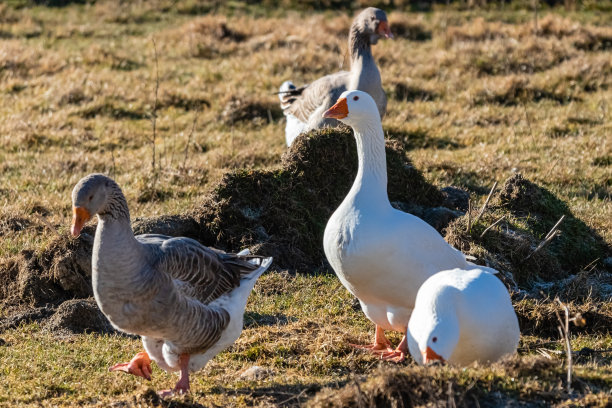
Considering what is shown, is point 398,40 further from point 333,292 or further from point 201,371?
point 201,371

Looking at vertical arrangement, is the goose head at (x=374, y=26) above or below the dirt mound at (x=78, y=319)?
above

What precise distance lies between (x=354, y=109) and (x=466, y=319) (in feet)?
6.88

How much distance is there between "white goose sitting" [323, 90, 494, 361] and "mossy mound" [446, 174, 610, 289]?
1.33 metres

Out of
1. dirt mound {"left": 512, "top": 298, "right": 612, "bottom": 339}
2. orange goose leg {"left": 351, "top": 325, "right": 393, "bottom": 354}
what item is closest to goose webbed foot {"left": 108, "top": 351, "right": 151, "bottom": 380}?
orange goose leg {"left": 351, "top": 325, "right": 393, "bottom": 354}

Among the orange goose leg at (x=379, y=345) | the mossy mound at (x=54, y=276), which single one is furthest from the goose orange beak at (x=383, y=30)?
the orange goose leg at (x=379, y=345)

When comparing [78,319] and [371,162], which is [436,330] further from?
[78,319]

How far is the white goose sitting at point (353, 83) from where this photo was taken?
36.3ft

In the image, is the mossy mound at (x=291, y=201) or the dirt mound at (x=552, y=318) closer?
the dirt mound at (x=552, y=318)

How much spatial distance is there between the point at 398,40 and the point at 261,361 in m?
12.8

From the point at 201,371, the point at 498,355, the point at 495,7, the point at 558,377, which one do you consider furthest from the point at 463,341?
the point at 495,7

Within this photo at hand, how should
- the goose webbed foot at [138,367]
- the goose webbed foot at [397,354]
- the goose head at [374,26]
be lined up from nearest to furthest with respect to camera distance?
1. the goose webbed foot at [138,367]
2. the goose webbed foot at [397,354]
3. the goose head at [374,26]

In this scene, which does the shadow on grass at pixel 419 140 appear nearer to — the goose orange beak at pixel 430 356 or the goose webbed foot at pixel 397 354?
the goose webbed foot at pixel 397 354

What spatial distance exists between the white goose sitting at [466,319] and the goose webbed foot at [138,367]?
6.34 ft

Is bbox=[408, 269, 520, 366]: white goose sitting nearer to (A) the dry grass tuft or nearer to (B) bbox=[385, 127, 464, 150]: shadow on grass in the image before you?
(A) the dry grass tuft
